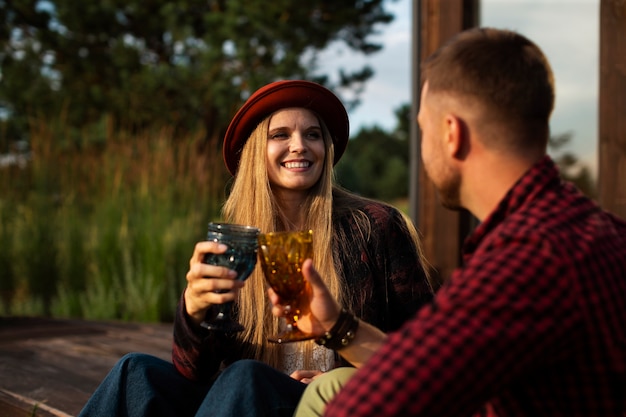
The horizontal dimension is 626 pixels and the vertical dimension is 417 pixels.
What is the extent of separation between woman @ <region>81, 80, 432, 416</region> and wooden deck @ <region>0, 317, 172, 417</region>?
0.83 meters

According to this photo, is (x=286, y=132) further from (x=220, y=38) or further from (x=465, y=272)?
(x=220, y=38)

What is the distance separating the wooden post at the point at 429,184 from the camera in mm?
5176

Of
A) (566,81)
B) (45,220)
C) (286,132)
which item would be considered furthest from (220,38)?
(286,132)

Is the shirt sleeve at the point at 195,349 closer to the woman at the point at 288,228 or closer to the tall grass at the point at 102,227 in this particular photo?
the woman at the point at 288,228

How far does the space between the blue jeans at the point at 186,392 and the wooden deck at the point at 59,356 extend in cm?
80

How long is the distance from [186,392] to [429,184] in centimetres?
332

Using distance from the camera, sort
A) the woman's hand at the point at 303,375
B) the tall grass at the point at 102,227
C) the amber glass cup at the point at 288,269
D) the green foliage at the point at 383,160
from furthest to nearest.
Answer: the green foliage at the point at 383,160 → the tall grass at the point at 102,227 → the woman's hand at the point at 303,375 → the amber glass cup at the point at 288,269

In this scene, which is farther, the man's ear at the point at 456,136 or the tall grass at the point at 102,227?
the tall grass at the point at 102,227

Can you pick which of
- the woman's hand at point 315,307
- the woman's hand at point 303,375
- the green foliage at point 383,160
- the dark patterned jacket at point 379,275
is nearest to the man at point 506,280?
the woman's hand at point 315,307

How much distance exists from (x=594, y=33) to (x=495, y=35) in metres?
3.99

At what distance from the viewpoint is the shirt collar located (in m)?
1.35

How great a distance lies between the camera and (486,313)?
46.6 inches

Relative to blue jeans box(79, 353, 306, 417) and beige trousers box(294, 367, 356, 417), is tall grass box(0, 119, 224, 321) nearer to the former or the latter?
blue jeans box(79, 353, 306, 417)

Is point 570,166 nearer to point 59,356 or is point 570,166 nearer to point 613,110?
point 613,110
